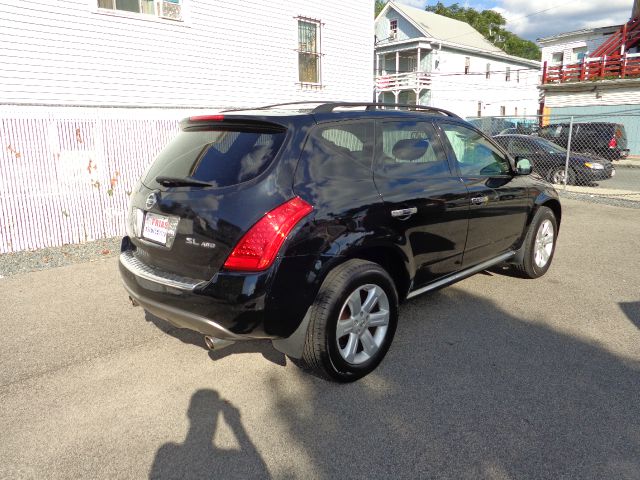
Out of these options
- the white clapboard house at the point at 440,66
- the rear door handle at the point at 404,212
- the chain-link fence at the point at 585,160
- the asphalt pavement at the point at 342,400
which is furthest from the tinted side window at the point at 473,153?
the white clapboard house at the point at 440,66

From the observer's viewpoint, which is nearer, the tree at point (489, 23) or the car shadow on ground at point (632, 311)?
the car shadow on ground at point (632, 311)

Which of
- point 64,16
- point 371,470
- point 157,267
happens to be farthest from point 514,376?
point 64,16

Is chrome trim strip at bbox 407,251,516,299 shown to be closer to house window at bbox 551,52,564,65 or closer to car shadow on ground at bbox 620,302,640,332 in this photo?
car shadow on ground at bbox 620,302,640,332

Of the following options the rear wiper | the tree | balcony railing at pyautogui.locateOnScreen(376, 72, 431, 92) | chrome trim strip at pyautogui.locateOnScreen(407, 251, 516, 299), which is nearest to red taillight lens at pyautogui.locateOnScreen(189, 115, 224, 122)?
the rear wiper

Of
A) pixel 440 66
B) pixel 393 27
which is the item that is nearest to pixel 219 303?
pixel 440 66

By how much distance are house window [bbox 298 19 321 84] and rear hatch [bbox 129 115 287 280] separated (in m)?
9.44

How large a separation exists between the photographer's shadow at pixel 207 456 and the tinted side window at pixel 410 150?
Answer: 1.94 metres

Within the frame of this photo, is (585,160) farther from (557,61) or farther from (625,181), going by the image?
(557,61)

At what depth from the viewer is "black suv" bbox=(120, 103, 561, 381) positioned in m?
2.61

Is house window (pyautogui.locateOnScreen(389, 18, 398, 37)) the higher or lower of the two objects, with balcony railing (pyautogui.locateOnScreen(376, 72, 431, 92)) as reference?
higher

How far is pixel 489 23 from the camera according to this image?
61.4m

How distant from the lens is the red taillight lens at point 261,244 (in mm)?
2570

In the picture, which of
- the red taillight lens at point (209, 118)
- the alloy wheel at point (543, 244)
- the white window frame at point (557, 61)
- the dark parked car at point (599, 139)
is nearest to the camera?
the red taillight lens at point (209, 118)

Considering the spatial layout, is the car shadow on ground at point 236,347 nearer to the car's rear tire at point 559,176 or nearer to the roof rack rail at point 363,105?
the roof rack rail at point 363,105
